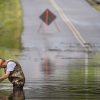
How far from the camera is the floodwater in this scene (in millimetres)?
15852

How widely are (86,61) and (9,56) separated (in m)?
3.71

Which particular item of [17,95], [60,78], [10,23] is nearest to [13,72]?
[17,95]

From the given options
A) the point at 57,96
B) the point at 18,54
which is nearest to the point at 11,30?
the point at 18,54

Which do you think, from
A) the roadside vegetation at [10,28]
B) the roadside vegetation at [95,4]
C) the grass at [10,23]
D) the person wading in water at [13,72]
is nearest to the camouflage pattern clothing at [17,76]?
the person wading in water at [13,72]

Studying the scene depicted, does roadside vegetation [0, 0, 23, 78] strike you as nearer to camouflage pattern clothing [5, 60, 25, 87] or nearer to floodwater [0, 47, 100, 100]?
floodwater [0, 47, 100, 100]

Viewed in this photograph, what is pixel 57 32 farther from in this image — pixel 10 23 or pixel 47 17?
pixel 47 17

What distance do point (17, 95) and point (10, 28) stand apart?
105 ft

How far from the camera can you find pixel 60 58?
30000 mm

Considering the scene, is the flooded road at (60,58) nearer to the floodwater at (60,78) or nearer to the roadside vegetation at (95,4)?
the floodwater at (60,78)

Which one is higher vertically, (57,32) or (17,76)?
(57,32)

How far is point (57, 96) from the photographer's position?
15.6m

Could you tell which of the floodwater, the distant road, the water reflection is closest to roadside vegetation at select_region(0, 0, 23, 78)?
the distant road

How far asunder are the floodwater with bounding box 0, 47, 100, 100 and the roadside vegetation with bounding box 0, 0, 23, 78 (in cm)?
101

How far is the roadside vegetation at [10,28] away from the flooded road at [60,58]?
55cm
